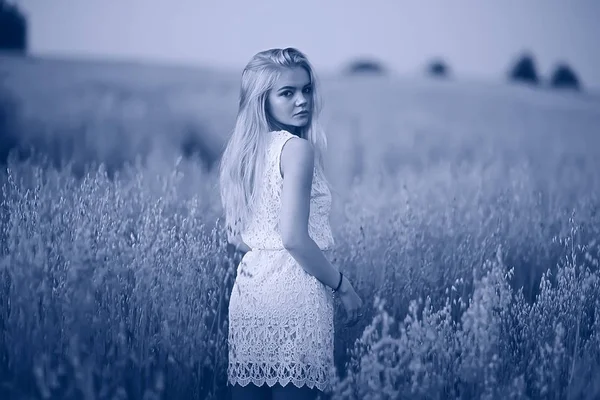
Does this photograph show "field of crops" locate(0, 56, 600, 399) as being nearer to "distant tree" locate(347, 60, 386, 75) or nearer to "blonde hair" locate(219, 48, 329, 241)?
"distant tree" locate(347, 60, 386, 75)

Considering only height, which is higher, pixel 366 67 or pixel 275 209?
pixel 366 67

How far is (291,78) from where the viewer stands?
6.75 ft

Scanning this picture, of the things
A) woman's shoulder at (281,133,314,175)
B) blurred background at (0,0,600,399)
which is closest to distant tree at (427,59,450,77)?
blurred background at (0,0,600,399)

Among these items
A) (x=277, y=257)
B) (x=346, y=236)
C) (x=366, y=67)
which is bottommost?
(x=346, y=236)

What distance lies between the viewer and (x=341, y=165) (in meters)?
4.39

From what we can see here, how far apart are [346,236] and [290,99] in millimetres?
1402

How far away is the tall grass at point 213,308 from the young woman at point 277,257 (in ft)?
0.52

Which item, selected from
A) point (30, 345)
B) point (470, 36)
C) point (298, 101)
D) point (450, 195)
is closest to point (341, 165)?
point (450, 195)

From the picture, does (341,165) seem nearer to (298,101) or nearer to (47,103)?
(47,103)

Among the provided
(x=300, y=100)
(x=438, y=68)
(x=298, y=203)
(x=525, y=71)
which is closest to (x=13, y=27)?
(x=300, y=100)

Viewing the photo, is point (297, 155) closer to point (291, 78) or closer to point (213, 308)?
point (291, 78)

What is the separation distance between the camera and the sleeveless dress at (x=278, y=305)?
1.96 m

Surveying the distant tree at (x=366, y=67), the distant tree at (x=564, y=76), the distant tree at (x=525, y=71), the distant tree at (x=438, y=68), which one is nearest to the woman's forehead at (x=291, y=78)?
the distant tree at (x=366, y=67)

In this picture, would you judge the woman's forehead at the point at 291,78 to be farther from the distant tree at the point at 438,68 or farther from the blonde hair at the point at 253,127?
the distant tree at the point at 438,68
